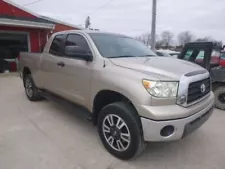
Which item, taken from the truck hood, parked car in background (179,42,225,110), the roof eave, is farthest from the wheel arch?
the roof eave

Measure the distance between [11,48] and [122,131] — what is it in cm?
1295

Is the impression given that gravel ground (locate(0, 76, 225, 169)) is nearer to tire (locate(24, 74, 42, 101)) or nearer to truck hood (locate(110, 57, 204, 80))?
tire (locate(24, 74, 42, 101))

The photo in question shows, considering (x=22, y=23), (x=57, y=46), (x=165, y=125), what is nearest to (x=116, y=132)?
(x=165, y=125)

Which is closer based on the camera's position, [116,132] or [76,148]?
[116,132]

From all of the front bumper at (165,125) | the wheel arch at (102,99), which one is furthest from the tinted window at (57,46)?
the front bumper at (165,125)

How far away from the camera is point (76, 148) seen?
3.15 meters

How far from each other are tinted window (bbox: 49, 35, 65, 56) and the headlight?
2182mm

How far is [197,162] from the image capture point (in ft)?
9.30

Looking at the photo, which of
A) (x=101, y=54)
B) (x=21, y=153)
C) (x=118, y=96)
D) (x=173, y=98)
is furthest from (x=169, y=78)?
(x=21, y=153)

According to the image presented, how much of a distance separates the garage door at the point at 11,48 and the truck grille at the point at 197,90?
1175 centimetres

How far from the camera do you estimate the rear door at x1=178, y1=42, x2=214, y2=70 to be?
18.2 feet

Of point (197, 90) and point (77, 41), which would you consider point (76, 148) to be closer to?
point (77, 41)

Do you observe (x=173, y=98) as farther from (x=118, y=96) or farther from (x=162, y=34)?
(x=162, y=34)

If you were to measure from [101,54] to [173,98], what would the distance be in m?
1.33
